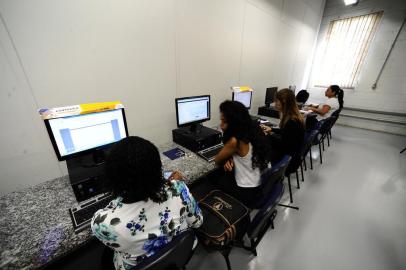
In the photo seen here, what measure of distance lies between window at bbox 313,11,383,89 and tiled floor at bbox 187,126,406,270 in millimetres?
2623

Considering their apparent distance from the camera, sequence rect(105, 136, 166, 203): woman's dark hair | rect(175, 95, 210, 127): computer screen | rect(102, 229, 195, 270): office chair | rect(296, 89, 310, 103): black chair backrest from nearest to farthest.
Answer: rect(102, 229, 195, 270): office chair
rect(105, 136, 166, 203): woman's dark hair
rect(175, 95, 210, 127): computer screen
rect(296, 89, 310, 103): black chair backrest

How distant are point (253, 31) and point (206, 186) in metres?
2.45

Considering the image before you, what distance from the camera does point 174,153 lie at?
1.60m

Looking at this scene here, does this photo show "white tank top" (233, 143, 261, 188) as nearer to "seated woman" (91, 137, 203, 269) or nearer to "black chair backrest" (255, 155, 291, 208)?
"black chair backrest" (255, 155, 291, 208)

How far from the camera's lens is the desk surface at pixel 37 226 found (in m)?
0.72

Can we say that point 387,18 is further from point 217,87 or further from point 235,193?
point 235,193

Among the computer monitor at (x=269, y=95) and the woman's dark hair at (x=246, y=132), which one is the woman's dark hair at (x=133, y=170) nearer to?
the woman's dark hair at (x=246, y=132)

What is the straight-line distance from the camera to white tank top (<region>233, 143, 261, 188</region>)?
1352 mm

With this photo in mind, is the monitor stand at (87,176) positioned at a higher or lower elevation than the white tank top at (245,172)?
higher

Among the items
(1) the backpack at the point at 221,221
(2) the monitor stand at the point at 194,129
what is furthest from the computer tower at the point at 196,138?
(1) the backpack at the point at 221,221

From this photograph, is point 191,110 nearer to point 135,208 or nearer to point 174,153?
point 174,153

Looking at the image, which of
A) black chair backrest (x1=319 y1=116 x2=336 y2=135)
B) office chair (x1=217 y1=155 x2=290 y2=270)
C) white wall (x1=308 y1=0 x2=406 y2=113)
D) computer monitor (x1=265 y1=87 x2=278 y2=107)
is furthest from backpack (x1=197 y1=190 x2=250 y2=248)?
white wall (x1=308 y1=0 x2=406 y2=113)

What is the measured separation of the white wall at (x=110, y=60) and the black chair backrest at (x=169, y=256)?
126cm

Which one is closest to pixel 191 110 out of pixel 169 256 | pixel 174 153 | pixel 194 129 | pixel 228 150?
pixel 194 129
